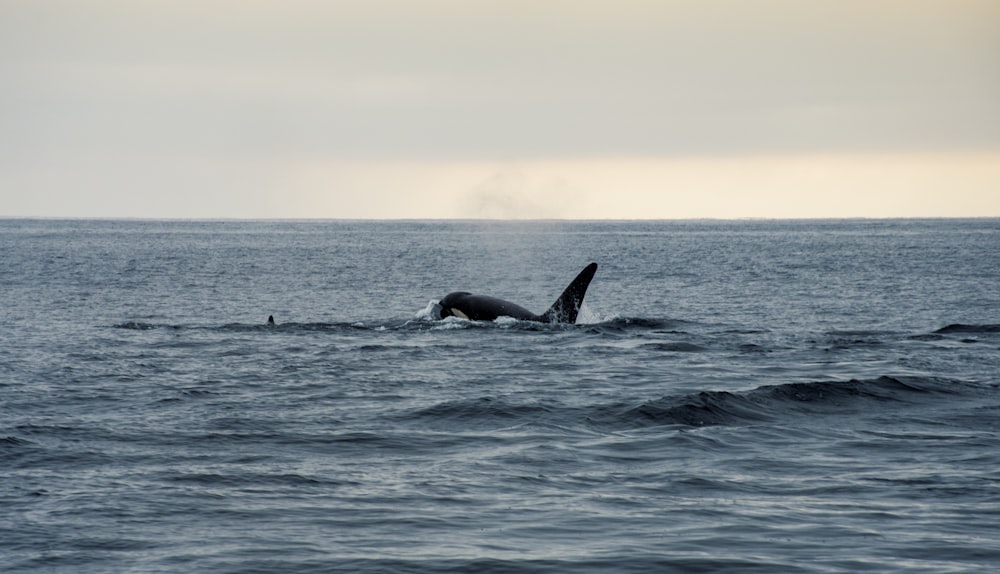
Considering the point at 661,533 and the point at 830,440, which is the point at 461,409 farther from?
the point at 661,533

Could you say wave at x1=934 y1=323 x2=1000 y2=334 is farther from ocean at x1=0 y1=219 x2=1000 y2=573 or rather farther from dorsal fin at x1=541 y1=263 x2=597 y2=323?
dorsal fin at x1=541 y1=263 x2=597 y2=323

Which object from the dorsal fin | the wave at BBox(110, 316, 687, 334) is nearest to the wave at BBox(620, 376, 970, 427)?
the wave at BBox(110, 316, 687, 334)

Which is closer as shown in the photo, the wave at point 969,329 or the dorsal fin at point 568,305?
the dorsal fin at point 568,305

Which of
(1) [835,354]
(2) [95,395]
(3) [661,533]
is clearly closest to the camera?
(3) [661,533]

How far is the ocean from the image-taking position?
11797 mm

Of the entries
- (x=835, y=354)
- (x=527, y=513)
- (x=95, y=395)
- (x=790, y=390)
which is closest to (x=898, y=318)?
(x=835, y=354)

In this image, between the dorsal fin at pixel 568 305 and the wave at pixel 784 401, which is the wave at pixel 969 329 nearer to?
the dorsal fin at pixel 568 305

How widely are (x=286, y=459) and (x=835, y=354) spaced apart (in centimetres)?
1656

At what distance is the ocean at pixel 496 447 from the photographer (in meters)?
11.8

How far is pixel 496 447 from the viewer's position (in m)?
16.8

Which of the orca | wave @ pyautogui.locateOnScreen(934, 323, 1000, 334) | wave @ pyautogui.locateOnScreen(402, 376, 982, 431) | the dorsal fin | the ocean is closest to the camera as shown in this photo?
the ocean

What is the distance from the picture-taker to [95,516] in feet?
42.0

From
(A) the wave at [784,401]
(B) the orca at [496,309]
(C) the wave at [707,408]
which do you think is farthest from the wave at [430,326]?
(C) the wave at [707,408]

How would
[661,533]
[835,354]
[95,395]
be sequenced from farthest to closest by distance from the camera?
[835,354] → [95,395] → [661,533]
